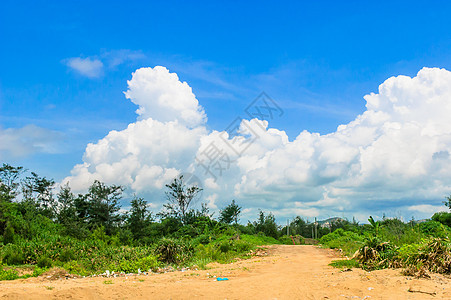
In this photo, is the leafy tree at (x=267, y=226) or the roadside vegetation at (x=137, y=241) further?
the leafy tree at (x=267, y=226)

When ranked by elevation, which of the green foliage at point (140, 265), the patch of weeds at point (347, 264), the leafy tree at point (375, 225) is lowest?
the green foliage at point (140, 265)

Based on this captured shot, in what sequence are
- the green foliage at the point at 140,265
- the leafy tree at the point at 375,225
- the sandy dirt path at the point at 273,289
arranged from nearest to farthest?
the sandy dirt path at the point at 273,289, the green foliage at the point at 140,265, the leafy tree at the point at 375,225

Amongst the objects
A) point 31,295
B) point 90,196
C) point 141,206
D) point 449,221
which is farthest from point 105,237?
point 449,221

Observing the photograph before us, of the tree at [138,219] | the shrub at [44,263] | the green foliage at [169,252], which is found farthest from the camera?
the tree at [138,219]

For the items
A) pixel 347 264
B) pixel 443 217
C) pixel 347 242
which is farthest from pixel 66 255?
pixel 443 217

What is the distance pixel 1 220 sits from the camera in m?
16.5

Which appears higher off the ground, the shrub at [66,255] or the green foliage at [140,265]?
the shrub at [66,255]

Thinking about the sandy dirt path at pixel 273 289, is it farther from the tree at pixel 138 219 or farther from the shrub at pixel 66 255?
the tree at pixel 138 219

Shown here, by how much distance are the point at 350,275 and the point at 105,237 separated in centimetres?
1397

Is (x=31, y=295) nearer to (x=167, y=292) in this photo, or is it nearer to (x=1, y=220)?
(x=167, y=292)

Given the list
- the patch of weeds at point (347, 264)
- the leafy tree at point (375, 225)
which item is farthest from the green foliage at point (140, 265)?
the leafy tree at point (375, 225)

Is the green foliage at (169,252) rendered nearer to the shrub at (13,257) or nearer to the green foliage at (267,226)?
the shrub at (13,257)

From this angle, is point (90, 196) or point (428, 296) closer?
point (428, 296)

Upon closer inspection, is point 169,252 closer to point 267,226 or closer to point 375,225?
point 375,225
